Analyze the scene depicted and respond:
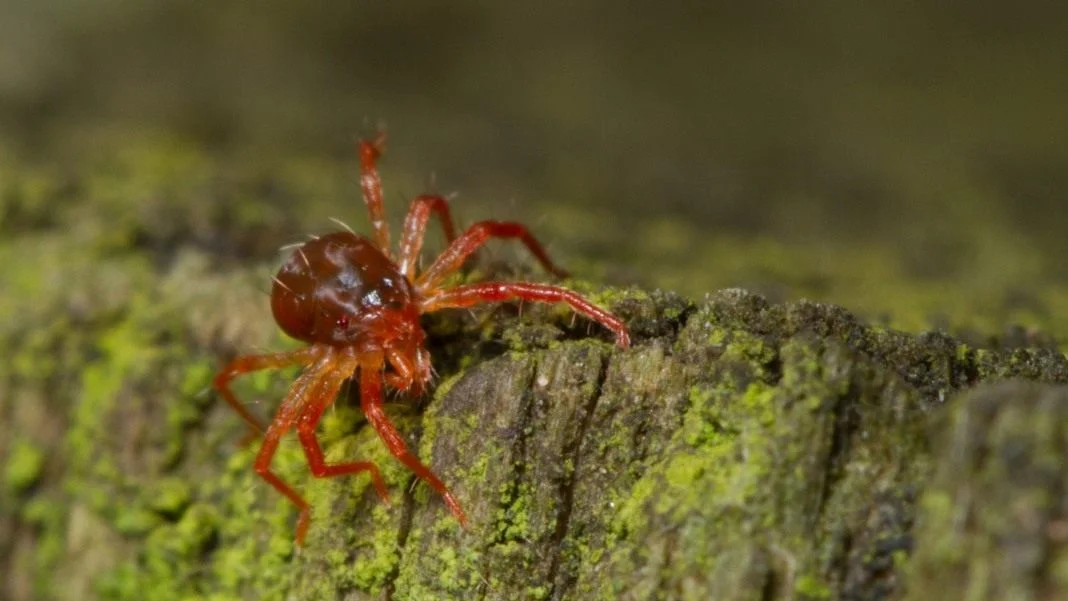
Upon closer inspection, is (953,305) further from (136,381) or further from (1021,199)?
(136,381)

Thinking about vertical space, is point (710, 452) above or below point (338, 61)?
below


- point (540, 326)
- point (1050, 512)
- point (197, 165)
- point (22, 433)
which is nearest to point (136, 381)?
point (22, 433)

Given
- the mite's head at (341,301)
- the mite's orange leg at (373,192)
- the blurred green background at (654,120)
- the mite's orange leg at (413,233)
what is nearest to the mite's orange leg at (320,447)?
the mite's head at (341,301)

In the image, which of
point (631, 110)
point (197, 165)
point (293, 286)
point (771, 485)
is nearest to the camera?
point (771, 485)

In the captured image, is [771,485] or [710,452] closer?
[771,485]

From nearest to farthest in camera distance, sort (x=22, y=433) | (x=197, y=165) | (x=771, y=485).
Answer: (x=771, y=485), (x=22, y=433), (x=197, y=165)

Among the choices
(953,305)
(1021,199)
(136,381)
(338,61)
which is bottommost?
(136,381)

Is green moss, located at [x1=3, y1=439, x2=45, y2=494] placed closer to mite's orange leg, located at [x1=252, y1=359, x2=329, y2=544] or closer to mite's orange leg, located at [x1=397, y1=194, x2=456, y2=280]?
mite's orange leg, located at [x1=252, y1=359, x2=329, y2=544]

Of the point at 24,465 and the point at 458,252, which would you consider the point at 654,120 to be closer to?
the point at 458,252

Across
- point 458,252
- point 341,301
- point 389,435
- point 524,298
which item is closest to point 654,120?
point 458,252
